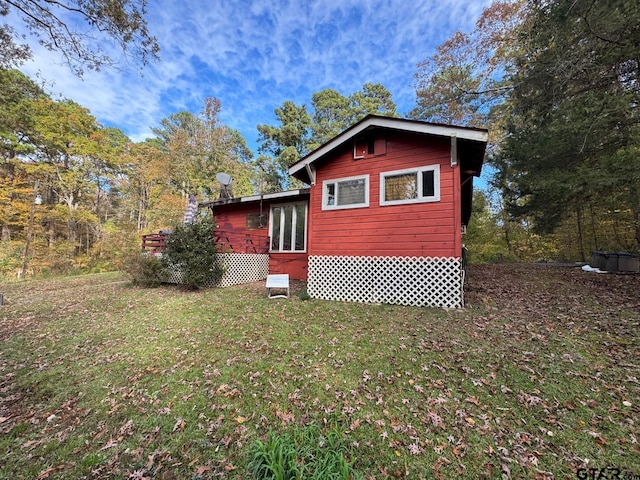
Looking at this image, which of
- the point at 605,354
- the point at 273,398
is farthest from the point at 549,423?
the point at 273,398

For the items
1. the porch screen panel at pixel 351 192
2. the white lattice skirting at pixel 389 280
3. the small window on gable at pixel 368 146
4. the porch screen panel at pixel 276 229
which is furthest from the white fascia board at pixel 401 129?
the porch screen panel at pixel 276 229

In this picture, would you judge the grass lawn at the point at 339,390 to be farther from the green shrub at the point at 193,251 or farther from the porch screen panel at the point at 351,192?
the porch screen panel at the point at 351,192

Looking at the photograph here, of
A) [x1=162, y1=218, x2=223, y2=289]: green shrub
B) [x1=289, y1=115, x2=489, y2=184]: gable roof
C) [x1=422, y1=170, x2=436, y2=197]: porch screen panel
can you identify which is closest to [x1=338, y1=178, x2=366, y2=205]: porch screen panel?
[x1=289, y1=115, x2=489, y2=184]: gable roof

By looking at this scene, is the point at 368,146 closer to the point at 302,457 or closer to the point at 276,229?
the point at 276,229

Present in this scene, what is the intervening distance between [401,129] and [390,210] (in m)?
2.18

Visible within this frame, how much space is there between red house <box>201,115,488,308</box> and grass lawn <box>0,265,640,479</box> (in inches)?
49.1

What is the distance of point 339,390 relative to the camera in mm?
3346

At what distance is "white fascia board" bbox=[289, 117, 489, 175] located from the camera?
6227mm

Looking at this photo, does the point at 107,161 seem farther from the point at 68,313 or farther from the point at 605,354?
the point at 605,354

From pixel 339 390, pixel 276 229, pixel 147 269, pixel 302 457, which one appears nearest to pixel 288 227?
pixel 276 229

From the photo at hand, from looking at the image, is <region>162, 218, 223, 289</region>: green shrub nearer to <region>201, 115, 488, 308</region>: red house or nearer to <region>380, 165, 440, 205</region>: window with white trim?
<region>201, 115, 488, 308</region>: red house

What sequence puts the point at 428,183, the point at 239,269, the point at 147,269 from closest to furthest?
the point at 428,183, the point at 147,269, the point at 239,269

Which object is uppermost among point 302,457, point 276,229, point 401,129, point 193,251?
point 401,129

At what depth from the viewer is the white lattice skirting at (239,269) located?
9.52 meters
